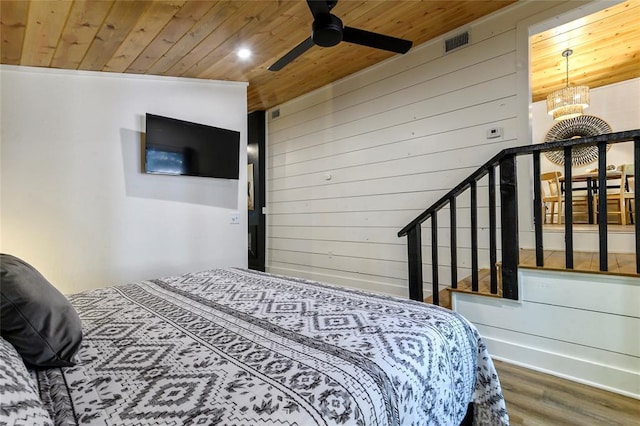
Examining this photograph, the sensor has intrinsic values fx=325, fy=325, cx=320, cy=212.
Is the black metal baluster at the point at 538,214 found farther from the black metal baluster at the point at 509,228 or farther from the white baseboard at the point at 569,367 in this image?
the white baseboard at the point at 569,367

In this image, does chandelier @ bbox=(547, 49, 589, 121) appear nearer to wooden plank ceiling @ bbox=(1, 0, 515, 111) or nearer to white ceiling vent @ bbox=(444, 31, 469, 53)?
white ceiling vent @ bbox=(444, 31, 469, 53)

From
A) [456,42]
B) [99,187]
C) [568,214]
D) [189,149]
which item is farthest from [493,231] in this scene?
[99,187]

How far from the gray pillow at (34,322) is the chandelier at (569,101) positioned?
5.35 m

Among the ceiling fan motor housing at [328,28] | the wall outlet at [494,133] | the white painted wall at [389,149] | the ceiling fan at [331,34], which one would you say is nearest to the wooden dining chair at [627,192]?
the wall outlet at [494,133]

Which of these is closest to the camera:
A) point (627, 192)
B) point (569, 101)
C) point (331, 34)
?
point (331, 34)

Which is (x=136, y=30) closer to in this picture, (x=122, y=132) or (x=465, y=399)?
(x=122, y=132)

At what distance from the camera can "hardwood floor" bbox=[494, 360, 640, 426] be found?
169 centimetres

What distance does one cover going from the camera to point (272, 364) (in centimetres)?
93

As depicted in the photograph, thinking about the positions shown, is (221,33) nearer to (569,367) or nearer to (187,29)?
(187,29)

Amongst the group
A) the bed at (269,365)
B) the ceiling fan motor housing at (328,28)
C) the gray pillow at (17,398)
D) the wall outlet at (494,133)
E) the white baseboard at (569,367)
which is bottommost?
the white baseboard at (569,367)

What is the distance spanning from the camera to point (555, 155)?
18.1 ft

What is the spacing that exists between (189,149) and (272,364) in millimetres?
3091

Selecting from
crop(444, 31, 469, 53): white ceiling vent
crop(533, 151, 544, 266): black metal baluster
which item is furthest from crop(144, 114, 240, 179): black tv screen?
crop(533, 151, 544, 266): black metal baluster

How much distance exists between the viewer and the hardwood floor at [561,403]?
66.7 inches
